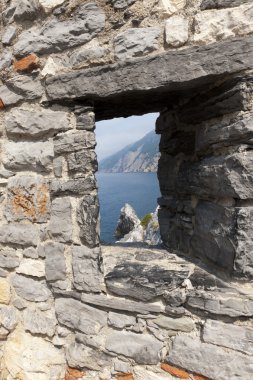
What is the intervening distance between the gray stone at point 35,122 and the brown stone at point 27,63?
0.33 meters

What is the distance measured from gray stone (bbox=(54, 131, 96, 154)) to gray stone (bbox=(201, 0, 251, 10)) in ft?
3.85

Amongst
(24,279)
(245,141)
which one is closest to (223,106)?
(245,141)

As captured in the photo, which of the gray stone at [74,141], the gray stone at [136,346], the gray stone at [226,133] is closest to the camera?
the gray stone at [226,133]

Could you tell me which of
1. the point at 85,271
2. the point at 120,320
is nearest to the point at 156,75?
the point at 85,271

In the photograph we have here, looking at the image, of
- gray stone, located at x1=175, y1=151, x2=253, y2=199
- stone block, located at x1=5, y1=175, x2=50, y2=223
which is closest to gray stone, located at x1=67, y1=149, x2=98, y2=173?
stone block, located at x1=5, y1=175, x2=50, y2=223

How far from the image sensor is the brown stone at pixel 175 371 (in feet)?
7.00

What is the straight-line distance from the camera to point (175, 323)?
6.94 feet

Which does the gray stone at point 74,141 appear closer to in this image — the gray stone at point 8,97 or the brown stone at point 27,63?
the gray stone at point 8,97

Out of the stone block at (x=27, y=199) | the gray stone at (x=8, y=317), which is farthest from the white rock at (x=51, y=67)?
the gray stone at (x=8, y=317)

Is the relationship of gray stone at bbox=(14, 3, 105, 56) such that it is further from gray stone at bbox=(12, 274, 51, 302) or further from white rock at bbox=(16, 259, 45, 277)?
gray stone at bbox=(12, 274, 51, 302)

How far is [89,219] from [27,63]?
4.42 ft

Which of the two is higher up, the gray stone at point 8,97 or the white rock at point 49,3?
the white rock at point 49,3

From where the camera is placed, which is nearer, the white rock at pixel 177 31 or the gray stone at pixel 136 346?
the white rock at pixel 177 31

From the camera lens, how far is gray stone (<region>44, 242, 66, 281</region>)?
240 cm
